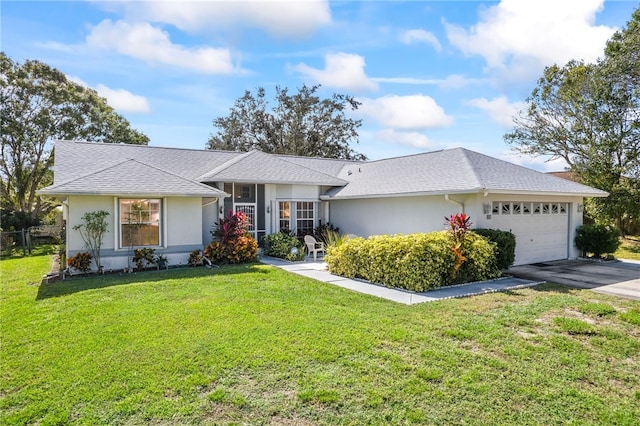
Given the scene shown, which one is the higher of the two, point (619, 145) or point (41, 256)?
point (619, 145)

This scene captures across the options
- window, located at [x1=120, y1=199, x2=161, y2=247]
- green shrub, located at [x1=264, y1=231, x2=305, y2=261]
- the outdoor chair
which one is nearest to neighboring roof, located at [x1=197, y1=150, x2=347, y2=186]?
green shrub, located at [x1=264, y1=231, x2=305, y2=261]

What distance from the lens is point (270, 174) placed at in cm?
1686

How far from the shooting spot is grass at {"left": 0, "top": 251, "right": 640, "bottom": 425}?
13.5 feet

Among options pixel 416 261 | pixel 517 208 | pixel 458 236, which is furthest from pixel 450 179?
pixel 416 261

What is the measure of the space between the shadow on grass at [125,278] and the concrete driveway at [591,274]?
8.72m

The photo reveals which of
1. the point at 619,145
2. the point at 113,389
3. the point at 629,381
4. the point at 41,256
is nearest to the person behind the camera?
the point at 113,389

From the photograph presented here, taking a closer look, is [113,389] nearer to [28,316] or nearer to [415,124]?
[28,316]

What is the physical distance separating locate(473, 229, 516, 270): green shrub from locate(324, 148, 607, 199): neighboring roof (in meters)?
1.30

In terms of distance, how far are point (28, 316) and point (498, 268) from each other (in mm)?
11993

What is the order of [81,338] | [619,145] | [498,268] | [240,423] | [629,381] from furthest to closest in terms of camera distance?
[619,145]
[498,268]
[81,338]
[629,381]
[240,423]

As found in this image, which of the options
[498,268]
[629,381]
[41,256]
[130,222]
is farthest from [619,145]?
[41,256]

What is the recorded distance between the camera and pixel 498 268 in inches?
467

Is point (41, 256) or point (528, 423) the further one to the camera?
point (41, 256)

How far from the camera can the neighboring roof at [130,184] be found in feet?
38.3
